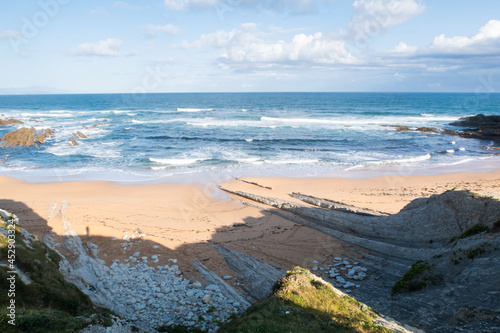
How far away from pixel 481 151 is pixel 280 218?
2791cm

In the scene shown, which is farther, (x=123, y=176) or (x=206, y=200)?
(x=123, y=176)

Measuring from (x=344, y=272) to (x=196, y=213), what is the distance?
26.4 feet

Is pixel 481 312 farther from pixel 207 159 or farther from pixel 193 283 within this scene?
pixel 207 159

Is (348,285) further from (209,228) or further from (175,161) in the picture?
(175,161)

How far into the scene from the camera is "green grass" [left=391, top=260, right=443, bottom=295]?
24.4 ft

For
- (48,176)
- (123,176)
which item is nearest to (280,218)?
(123,176)

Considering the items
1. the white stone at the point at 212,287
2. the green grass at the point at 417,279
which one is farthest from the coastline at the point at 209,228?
the green grass at the point at 417,279

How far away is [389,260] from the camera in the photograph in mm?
9891

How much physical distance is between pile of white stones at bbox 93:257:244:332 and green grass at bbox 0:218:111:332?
4.00 feet

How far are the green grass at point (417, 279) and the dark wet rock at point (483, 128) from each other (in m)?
39.8

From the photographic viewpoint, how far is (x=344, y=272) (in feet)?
32.7

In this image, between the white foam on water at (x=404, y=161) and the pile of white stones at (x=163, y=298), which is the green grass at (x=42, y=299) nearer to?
the pile of white stones at (x=163, y=298)

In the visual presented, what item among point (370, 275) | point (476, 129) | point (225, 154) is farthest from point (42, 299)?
point (476, 129)

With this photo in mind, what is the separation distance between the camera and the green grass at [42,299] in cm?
491
